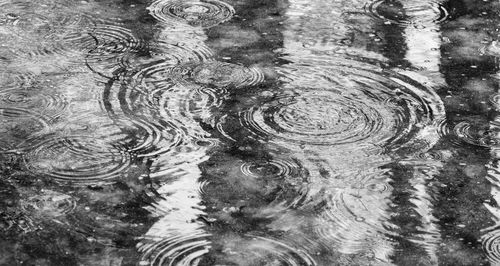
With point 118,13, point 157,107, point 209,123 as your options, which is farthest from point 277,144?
point 118,13

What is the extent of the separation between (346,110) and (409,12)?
62.7 inches

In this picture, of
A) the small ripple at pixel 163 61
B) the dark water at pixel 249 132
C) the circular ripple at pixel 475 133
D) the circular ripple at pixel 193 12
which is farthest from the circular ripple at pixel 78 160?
the circular ripple at pixel 475 133

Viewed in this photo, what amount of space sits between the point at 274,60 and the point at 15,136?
175cm

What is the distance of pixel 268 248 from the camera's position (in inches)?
147

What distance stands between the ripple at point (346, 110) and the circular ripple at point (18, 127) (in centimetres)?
98

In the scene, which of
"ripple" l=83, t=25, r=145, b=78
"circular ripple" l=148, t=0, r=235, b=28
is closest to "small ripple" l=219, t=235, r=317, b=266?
"ripple" l=83, t=25, r=145, b=78

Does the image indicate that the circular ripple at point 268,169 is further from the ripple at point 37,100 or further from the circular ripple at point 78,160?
the ripple at point 37,100

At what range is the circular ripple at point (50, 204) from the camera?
3.90 m

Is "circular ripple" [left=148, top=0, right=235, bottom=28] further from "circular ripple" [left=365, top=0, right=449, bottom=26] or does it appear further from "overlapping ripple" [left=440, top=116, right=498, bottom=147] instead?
"overlapping ripple" [left=440, top=116, right=498, bottom=147]

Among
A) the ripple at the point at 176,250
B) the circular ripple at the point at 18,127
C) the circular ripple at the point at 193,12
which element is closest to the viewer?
the ripple at the point at 176,250

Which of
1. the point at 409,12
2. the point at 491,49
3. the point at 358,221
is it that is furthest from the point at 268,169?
the point at 409,12

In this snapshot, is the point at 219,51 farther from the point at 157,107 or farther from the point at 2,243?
the point at 2,243

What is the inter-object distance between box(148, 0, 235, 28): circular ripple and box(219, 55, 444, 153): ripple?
873mm

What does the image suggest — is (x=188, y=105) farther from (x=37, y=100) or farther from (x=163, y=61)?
(x=37, y=100)
